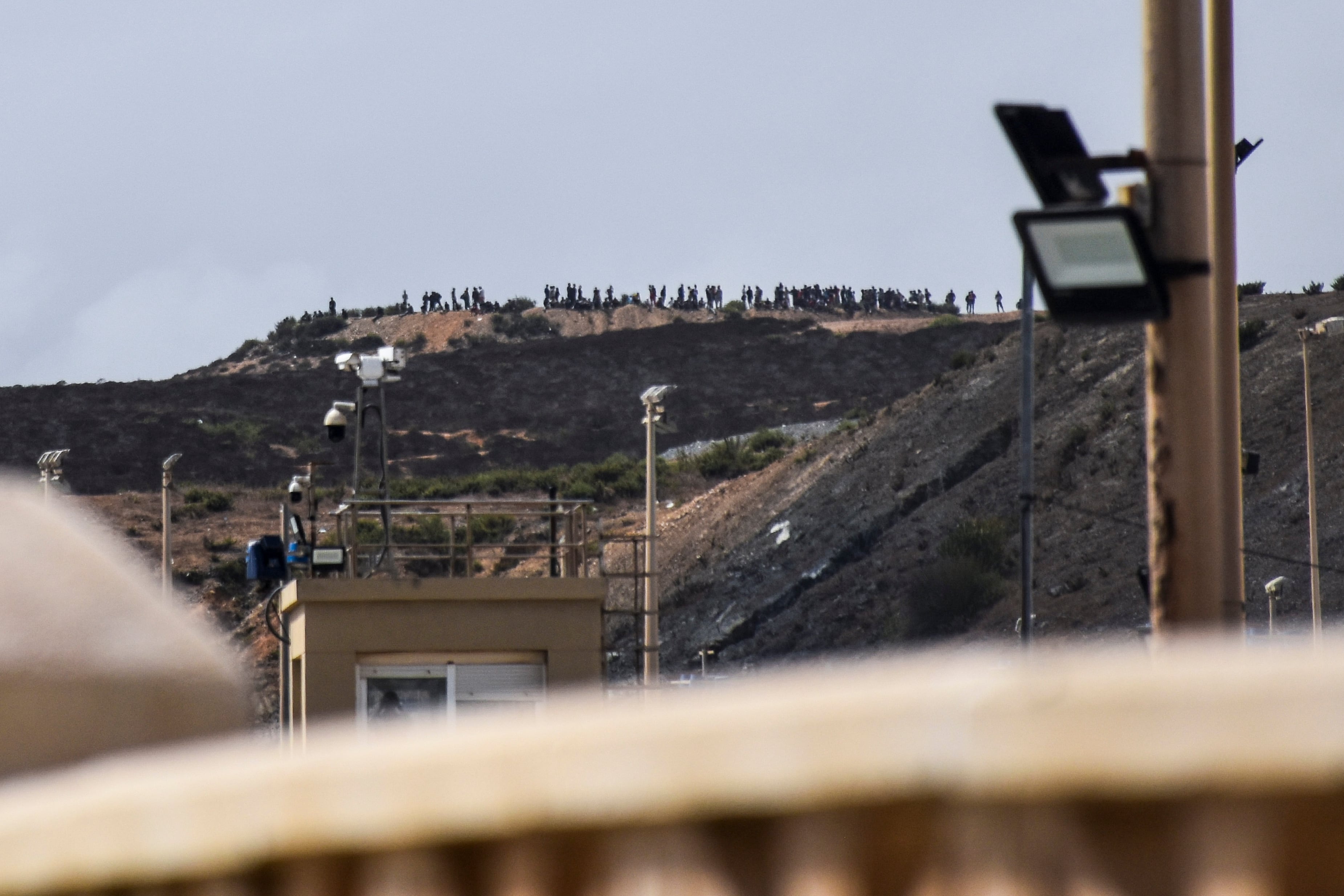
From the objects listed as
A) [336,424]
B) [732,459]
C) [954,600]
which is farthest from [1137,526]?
[336,424]

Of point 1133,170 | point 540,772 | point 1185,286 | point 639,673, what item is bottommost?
point 639,673

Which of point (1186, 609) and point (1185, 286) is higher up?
point (1185, 286)

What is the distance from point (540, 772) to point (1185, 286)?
12.4 ft

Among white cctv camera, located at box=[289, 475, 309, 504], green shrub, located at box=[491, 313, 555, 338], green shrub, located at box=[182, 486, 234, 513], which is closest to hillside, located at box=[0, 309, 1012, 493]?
green shrub, located at box=[491, 313, 555, 338]

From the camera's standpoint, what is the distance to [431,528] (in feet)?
223

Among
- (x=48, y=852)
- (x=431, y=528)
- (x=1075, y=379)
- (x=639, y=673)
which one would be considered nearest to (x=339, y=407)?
(x=639, y=673)

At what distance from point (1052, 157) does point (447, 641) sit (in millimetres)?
14942

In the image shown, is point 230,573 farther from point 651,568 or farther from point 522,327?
point 522,327

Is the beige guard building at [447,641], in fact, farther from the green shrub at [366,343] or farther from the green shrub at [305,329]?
the green shrub at [305,329]

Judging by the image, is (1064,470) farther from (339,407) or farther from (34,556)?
(34,556)

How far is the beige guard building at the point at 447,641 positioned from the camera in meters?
19.9

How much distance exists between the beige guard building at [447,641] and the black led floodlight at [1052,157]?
1439 centimetres

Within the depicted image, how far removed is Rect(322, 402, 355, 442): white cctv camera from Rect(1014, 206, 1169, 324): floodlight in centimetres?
1989

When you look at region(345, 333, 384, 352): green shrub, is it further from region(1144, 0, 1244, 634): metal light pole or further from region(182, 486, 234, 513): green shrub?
region(1144, 0, 1244, 634): metal light pole
